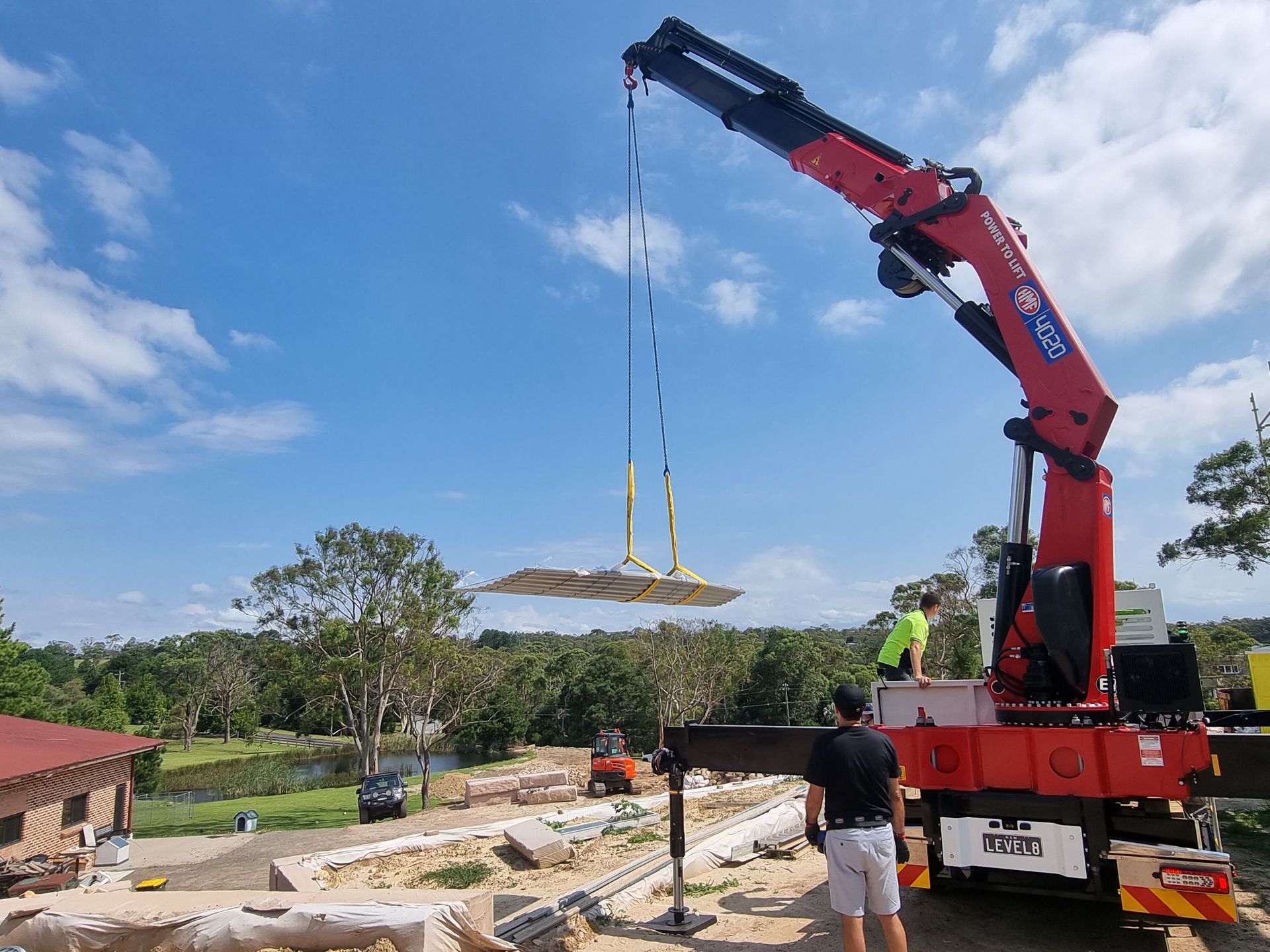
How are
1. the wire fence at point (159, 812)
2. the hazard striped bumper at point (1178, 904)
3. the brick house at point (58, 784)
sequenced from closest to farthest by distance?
the hazard striped bumper at point (1178, 904)
the brick house at point (58, 784)
the wire fence at point (159, 812)

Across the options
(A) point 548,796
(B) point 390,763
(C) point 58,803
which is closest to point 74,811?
(C) point 58,803

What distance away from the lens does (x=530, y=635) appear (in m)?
131

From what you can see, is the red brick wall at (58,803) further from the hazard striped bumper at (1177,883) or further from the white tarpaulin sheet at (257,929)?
the hazard striped bumper at (1177,883)

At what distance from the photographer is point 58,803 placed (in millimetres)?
19984

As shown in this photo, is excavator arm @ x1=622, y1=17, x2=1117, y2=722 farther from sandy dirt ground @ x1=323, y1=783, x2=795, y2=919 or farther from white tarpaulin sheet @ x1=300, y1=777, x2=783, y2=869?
white tarpaulin sheet @ x1=300, y1=777, x2=783, y2=869

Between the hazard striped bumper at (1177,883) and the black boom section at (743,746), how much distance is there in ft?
6.59

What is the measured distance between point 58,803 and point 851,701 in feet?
75.4

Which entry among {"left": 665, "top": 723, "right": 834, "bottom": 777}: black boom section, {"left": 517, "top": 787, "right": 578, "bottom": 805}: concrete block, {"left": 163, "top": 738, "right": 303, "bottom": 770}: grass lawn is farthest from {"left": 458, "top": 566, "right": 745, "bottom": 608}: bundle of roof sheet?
{"left": 163, "top": 738, "right": 303, "bottom": 770}: grass lawn

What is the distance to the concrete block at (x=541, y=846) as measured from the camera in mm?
10297

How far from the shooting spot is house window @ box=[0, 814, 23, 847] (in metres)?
17.6

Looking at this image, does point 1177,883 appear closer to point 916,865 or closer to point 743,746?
point 916,865

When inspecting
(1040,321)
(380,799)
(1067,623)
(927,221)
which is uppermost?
(927,221)

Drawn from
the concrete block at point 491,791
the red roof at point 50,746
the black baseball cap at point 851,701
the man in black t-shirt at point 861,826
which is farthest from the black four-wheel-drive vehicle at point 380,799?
the black baseball cap at point 851,701

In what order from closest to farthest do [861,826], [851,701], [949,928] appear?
1. [861,826]
2. [851,701]
3. [949,928]
